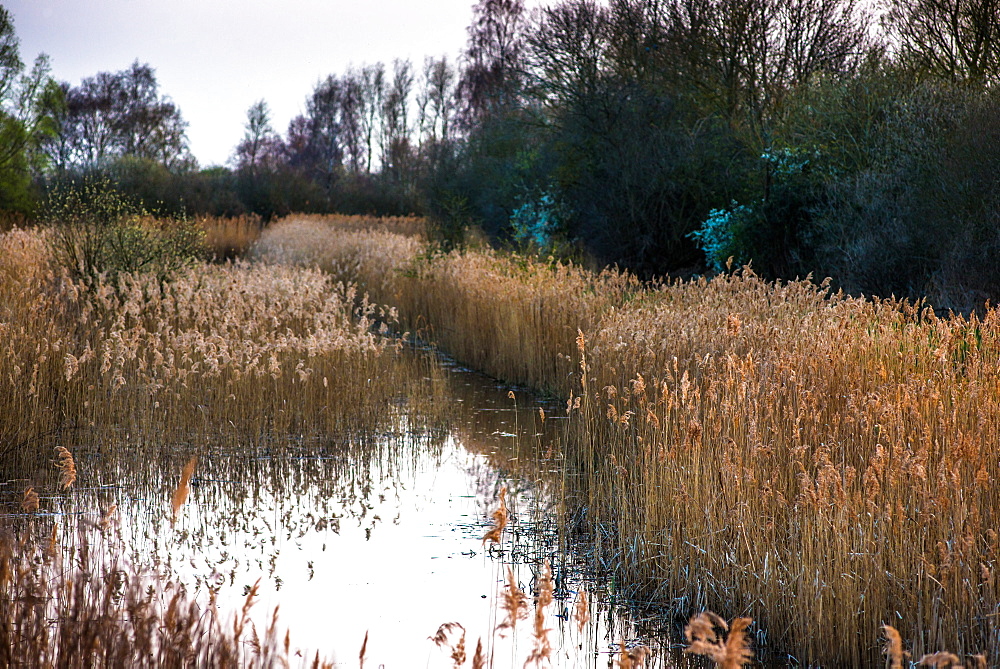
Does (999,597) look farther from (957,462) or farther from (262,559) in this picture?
(262,559)

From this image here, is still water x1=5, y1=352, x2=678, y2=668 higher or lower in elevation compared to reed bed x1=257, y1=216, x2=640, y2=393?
lower

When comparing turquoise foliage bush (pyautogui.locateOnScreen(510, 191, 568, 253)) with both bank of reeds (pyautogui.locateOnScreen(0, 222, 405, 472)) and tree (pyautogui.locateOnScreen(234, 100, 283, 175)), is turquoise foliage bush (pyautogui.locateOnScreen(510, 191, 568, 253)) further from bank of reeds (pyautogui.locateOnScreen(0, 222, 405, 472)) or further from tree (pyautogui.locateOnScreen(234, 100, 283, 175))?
tree (pyautogui.locateOnScreen(234, 100, 283, 175))

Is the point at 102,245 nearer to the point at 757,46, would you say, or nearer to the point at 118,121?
the point at 757,46

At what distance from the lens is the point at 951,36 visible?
1321cm

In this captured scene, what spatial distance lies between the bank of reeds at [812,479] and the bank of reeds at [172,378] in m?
2.20

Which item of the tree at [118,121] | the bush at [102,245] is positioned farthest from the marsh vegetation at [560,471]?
the tree at [118,121]

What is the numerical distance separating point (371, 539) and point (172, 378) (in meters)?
2.95

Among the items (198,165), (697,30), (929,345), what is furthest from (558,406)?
(198,165)

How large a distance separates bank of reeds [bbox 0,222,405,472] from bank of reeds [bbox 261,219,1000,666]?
2.20 meters

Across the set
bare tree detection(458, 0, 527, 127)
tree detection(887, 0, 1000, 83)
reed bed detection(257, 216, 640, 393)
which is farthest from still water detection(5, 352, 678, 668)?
bare tree detection(458, 0, 527, 127)

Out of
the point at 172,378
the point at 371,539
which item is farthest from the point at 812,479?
the point at 172,378

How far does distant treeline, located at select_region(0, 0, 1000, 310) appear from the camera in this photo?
10125 mm

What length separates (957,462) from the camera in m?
3.71

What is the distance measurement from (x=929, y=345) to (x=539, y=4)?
49.6ft
